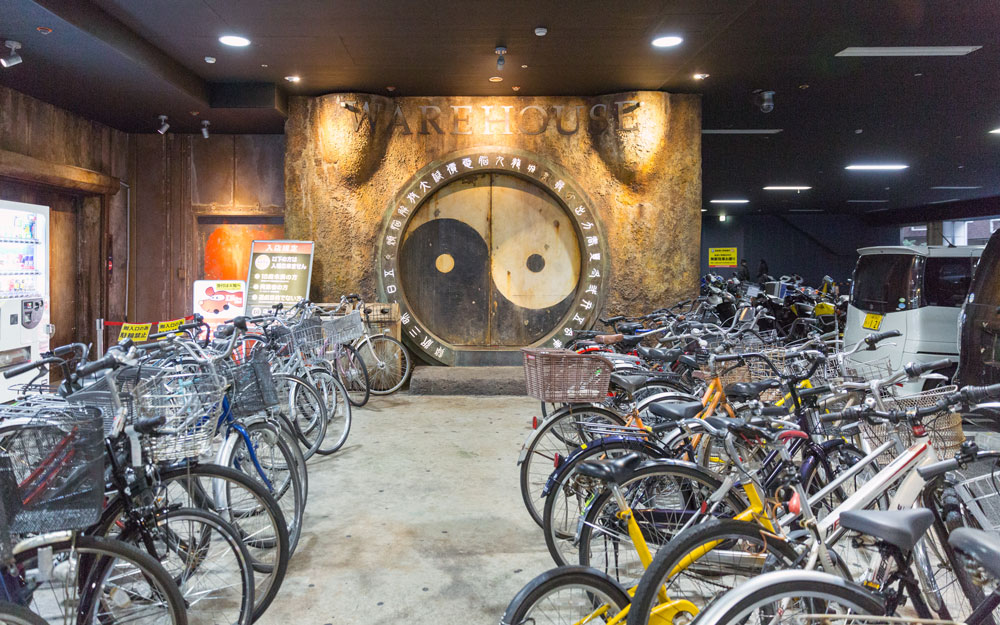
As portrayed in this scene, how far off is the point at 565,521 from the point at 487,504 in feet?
2.79

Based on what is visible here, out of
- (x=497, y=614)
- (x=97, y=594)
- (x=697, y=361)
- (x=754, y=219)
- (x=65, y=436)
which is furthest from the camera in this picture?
(x=754, y=219)

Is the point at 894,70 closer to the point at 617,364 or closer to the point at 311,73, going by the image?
the point at 617,364

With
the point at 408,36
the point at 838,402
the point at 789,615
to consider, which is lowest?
the point at 789,615

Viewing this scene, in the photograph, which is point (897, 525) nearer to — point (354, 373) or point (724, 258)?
point (354, 373)

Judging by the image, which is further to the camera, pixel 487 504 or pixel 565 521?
pixel 487 504

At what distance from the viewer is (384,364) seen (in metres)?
6.84

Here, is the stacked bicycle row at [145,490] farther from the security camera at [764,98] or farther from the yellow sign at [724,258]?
the yellow sign at [724,258]

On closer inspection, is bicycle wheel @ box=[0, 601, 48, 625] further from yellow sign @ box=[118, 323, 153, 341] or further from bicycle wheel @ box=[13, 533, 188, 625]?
yellow sign @ box=[118, 323, 153, 341]

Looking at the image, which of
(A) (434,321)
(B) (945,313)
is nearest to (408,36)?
(A) (434,321)

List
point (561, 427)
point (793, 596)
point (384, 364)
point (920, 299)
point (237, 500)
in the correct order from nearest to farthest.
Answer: point (793, 596) < point (237, 500) < point (561, 427) < point (920, 299) < point (384, 364)

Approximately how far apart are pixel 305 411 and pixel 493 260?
11.6 feet

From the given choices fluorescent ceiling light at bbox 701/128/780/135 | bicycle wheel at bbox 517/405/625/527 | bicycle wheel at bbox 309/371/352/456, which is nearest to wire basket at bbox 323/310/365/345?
bicycle wheel at bbox 309/371/352/456

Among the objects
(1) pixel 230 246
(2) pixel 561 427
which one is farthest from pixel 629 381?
(1) pixel 230 246

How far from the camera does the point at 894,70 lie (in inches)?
252
